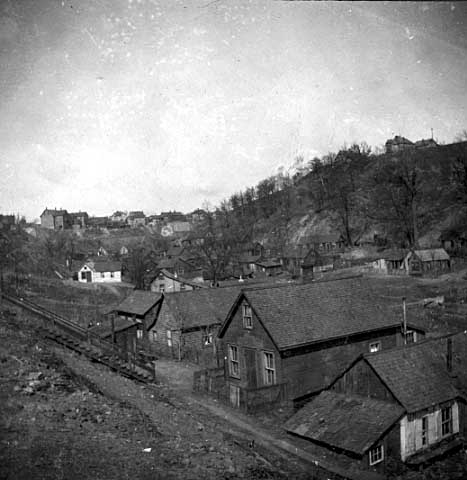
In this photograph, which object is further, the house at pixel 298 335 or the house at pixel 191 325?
the house at pixel 191 325

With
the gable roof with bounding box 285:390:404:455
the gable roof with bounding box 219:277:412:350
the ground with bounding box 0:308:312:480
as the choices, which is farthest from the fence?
the gable roof with bounding box 285:390:404:455

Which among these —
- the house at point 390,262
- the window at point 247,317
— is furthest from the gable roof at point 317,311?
the house at point 390,262

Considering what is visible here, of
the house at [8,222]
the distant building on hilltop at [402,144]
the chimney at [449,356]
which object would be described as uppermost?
the distant building on hilltop at [402,144]

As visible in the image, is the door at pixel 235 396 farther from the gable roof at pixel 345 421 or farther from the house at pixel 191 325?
the house at pixel 191 325

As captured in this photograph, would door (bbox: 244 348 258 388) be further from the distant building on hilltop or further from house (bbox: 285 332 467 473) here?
the distant building on hilltop

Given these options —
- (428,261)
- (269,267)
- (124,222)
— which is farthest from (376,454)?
(124,222)

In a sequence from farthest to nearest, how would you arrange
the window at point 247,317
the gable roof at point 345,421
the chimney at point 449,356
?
the window at point 247,317 < the chimney at point 449,356 < the gable roof at point 345,421
